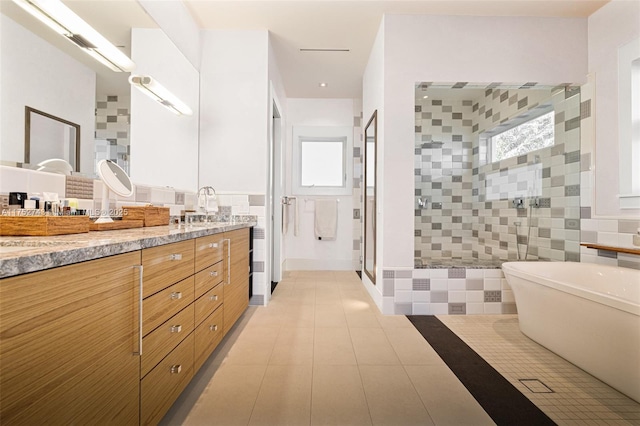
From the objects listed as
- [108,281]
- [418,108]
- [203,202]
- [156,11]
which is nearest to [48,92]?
[108,281]

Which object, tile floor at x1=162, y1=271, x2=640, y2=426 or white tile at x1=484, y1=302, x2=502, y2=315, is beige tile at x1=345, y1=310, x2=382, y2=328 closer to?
tile floor at x1=162, y1=271, x2=640, y2=426

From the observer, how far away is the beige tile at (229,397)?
1.23 m

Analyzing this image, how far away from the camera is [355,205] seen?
439 cm

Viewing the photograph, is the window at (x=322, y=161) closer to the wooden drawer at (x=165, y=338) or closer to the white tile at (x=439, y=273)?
the white tile at (x=439, y=273)

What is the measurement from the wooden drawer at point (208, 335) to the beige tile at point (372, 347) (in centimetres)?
83

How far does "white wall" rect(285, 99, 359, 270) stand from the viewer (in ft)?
14.4

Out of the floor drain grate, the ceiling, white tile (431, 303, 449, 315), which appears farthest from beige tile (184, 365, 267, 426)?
the ceiling

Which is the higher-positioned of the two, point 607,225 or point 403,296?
point 607,225

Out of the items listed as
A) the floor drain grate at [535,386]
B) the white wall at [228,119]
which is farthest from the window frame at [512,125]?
the white wall at [228,119]

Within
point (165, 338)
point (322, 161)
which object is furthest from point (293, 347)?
point (322, 161)

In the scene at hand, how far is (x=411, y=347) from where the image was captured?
190cm

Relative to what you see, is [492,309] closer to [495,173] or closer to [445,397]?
[495,173]

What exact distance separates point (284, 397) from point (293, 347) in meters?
0.50

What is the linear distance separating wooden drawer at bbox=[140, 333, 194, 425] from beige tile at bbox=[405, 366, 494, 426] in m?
1.07
